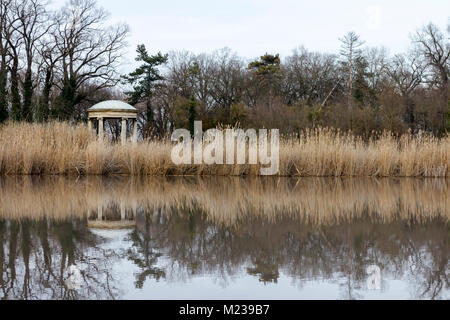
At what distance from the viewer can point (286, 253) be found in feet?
10.6

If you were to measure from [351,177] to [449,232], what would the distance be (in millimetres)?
6914

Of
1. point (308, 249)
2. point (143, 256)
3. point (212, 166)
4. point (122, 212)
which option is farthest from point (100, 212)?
point (212, 166)

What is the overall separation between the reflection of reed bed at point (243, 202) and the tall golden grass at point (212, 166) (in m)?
2.79

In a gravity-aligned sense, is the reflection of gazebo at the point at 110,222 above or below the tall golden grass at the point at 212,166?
below

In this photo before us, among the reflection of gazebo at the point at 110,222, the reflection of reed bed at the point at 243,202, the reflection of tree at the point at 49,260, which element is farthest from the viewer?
the reflection of reed bed at the point at 243,202

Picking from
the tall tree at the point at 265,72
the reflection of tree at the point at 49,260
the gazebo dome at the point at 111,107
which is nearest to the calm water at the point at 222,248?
the reflection of tree at the point at 49,260

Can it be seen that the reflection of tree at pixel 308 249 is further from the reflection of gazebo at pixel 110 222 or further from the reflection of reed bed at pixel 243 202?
the reflection of reed bed at pixel 243 202

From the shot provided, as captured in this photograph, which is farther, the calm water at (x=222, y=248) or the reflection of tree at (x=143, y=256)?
the reflection of tree at (x=143, y=256)

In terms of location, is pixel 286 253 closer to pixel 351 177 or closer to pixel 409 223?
pixel 409 223

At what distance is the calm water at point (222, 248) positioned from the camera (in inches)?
97.0

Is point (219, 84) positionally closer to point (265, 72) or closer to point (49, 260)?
point (265, 72)

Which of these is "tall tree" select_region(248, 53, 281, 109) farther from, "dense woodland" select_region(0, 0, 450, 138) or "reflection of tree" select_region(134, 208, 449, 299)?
"reflection of tree" select_region(134, 208, 449, 299)
